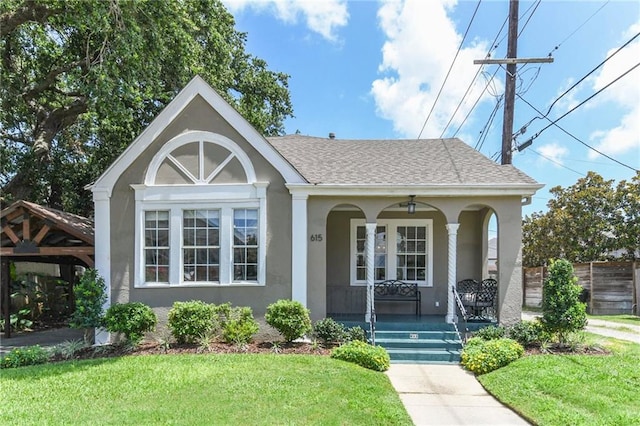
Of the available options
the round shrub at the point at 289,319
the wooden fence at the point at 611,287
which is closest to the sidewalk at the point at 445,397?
the round shrub at the point at 289,319

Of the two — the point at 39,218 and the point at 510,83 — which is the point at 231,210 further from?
the point at 510,83

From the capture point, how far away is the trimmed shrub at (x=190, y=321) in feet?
28.2

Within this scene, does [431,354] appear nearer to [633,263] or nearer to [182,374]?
[182,374]

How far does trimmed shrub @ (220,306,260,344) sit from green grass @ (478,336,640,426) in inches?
190

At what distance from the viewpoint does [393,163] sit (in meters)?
11.2

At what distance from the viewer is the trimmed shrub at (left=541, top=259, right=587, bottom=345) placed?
8.12m

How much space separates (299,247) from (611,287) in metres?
13.1

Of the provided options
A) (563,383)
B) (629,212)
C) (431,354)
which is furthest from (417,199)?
(629,212)

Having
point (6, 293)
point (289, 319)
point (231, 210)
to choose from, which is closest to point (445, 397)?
point (289, 319)

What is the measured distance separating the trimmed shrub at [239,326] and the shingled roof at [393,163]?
3.55 meters

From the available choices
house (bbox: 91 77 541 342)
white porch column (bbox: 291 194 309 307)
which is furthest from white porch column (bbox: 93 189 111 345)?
white porch column (bbox: 291 194 309 307)

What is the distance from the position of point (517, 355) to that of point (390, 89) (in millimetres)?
12621

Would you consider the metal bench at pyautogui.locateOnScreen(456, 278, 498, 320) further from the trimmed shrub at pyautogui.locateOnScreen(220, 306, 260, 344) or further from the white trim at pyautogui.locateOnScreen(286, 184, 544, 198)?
the trimmed shrub at pyautogui.locateOnScreen(220, 306, 260, 344)

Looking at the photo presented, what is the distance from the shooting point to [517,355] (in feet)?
25.4
